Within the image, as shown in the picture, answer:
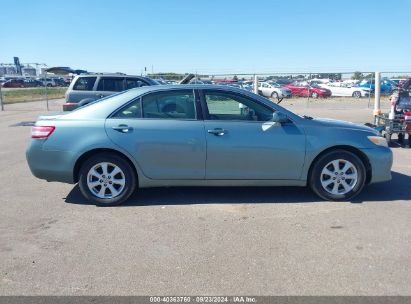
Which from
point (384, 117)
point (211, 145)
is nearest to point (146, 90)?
point (211, 145)

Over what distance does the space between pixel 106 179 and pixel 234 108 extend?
191 centimetres

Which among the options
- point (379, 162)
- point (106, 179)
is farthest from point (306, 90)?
point (106, 179)

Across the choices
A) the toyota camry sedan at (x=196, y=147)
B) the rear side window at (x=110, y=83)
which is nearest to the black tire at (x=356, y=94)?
the rear side window at (x=110, y=83)

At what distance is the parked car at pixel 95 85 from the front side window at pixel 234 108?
764 cm

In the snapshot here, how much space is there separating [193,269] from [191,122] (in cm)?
209

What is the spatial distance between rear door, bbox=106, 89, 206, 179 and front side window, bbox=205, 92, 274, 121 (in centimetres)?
21

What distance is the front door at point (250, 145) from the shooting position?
16.1 ft

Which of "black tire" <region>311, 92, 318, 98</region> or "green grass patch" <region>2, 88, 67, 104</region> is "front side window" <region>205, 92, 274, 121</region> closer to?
"green grass patch" <region>2, 88, 67, 104</region>

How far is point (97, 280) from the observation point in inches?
→ 126

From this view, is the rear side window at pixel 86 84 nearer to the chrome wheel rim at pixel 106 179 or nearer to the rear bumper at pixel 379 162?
the chrome wheel rim at pixel 106 179

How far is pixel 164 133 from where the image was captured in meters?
4.89

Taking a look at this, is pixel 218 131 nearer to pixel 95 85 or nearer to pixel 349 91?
pixel 95 85

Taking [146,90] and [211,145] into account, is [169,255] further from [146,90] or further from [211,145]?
[146,90]

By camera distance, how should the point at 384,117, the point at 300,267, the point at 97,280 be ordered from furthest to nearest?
the point at 384,117 → the point at 300,267 → the point at 97,280
